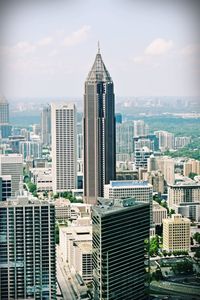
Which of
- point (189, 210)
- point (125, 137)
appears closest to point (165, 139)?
point (125, 137)

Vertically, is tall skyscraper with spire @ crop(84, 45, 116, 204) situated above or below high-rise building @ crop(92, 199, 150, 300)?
above

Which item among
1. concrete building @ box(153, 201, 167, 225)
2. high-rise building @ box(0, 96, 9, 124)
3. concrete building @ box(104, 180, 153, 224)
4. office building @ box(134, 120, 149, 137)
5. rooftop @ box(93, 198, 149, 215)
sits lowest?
concrete building @ box(153, 201, 167, 225)

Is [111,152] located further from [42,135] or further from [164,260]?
[164,260]

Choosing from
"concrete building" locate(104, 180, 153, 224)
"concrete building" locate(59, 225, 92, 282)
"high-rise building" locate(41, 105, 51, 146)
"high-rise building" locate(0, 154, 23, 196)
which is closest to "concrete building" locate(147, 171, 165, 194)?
"concrete building" locate(104, 180, 153, 224)

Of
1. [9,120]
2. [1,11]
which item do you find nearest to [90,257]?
[9,120]

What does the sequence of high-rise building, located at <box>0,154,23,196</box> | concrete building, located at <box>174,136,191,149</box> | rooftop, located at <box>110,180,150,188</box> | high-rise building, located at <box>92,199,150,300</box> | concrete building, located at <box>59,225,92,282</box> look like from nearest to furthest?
high-rise building, located at <box>92,199,150,300</box> < concrete building, located at <box>59,225,92,282</box> < high-rise building, located at <box>0,154,23,196</box> < rooftop, located at <box>110,180,150,188</box> < concrete building, located at <box>174,136,191,149</box>

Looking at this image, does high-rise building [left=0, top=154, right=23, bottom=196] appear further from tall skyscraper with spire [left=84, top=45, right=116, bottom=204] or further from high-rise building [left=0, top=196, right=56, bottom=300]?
tall skyscraper with spire [left=84, top=45, right=116, bottom=204]

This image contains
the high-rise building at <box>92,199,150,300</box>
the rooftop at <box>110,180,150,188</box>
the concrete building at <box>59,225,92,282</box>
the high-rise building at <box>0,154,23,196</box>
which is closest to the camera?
the high-rise building at <box>92,199,150,300</box>
